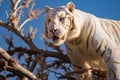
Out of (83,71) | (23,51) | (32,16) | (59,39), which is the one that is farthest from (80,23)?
(32,16)

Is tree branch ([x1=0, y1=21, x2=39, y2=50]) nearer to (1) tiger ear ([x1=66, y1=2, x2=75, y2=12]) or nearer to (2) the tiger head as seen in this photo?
(2) the tiger head

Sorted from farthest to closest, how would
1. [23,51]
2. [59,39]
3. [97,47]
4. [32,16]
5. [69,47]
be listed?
[32,16], [23,51], [69,47], [97,47], [59,39]

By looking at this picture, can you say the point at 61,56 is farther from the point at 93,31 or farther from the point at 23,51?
the point at 93,31

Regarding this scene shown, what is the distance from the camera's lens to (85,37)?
454 centimetres

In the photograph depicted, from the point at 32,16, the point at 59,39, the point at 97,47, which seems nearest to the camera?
the point at 59,39

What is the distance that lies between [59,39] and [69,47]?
0.71m

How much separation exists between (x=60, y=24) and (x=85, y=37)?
56cm

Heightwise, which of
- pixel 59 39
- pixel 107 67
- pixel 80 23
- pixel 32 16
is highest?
pixel 32 16

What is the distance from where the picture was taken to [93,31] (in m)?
4.54

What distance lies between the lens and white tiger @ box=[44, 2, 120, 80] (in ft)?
13.7

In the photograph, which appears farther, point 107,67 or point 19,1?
point 19,1

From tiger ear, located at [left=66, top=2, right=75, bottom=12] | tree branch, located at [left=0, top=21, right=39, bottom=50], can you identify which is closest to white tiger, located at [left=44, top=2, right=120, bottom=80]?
tiger ear, located at [left=66, top=2, right=75, bottom=12]

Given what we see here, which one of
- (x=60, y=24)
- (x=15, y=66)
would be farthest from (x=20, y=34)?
(x=15, y=66)

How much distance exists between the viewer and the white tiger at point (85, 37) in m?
4.18
